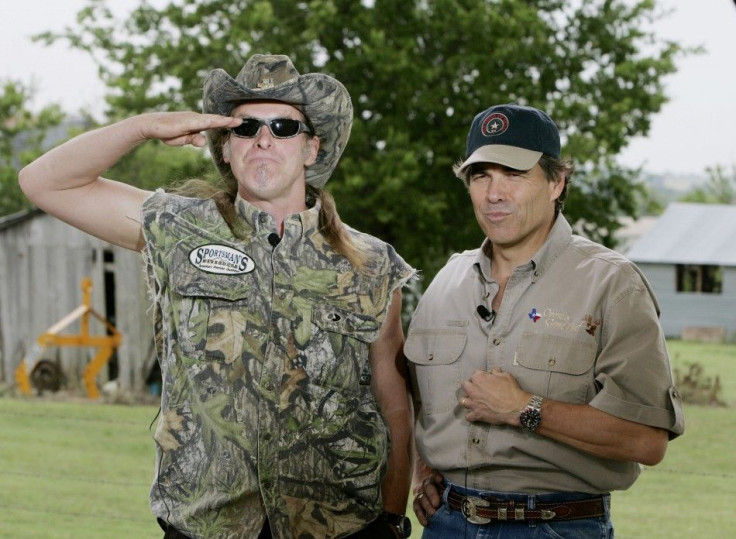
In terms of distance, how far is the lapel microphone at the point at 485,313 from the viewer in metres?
3.03

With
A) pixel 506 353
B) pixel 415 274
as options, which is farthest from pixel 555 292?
pixel 415 274

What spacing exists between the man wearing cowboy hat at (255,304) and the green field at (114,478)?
4746 millimetres

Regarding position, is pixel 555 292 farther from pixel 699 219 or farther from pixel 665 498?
pixel 699 219

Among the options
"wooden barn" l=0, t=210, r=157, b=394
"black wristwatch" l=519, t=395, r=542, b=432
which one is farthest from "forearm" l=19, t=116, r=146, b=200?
"wooden barn" l=0, t=210, r=157, b=394

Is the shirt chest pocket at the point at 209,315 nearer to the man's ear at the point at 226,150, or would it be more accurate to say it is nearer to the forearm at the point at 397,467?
the man's ear at the point at 226,150

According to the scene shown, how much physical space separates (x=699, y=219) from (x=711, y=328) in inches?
256

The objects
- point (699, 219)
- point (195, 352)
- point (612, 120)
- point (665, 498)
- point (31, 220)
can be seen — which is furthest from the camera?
point (699, 219)

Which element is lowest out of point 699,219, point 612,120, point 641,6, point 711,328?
Result: point 711,328

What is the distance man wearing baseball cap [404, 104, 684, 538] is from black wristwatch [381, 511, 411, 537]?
2.5 inches

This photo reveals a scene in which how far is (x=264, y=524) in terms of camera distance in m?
2.95

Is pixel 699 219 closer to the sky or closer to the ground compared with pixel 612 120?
closer to the ground

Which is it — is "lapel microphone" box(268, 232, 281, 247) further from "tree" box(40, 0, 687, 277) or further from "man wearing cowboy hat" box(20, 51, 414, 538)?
"tree" box(40, 0, 687, 277)

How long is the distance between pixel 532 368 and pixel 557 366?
0.21 feet

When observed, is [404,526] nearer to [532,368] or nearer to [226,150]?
[532,368]
